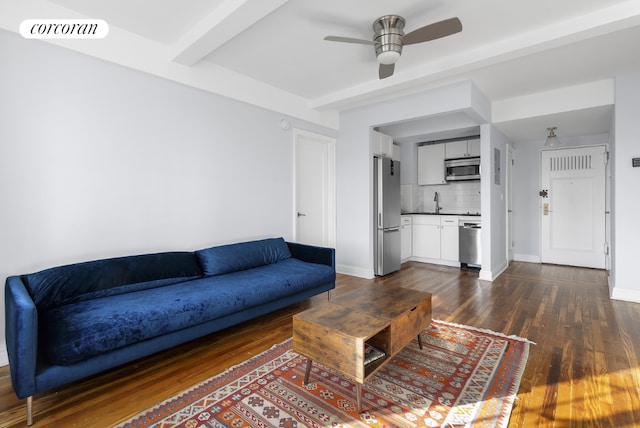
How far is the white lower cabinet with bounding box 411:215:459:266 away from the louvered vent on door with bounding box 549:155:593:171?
2.16 metres

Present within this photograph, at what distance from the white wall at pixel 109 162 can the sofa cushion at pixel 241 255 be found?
264 millimetres

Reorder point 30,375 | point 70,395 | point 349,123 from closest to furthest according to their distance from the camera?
point 30,375 → point 70,395 → point 349,123

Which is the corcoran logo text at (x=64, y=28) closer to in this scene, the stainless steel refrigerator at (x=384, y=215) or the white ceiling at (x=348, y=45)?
the white ceiling at (x=348, y=45)

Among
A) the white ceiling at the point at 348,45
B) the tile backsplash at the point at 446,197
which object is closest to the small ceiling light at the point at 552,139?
the white ceiling at the point at 348,45

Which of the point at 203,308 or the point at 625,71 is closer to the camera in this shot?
the point at 203,308

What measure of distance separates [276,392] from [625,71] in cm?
490

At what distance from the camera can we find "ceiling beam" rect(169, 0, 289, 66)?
2180mm

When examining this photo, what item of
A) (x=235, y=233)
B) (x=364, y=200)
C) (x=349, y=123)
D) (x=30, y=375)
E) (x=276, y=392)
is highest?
(x=349, y=123)

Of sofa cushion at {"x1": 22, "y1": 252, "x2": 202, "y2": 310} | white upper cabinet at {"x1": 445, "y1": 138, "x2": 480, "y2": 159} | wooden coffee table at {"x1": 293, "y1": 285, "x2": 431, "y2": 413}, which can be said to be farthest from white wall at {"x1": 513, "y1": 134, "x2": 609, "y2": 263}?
sofa cushion at {"x1": 22, "y1": 252, "x2": 202, "y2": 310}

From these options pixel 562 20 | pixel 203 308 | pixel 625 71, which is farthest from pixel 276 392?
pixel 625 71

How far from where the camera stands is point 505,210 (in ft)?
17.9

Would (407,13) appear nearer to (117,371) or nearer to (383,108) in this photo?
(383,108)

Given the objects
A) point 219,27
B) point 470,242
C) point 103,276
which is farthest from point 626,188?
point 103,276

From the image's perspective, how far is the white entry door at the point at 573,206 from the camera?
5.29 m
